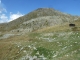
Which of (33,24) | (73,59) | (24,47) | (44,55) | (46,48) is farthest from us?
(33,24)

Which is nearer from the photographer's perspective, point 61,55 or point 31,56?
point 61,55

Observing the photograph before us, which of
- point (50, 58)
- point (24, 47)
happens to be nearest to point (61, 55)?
point (50, 58)

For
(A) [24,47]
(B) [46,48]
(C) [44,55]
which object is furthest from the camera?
(A) [24,47]

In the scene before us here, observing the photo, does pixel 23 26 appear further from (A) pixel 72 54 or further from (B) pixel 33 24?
(A) pixel 72 54

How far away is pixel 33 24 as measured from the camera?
543ft

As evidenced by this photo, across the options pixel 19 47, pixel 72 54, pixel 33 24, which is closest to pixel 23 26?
pixel 33 24

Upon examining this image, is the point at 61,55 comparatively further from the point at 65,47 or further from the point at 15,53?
the point at 15,53

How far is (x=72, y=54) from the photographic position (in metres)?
36.4

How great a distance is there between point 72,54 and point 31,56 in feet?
29.2

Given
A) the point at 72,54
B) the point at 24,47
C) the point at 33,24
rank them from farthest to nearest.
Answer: the point at 33,24
the point at 24,47
the point at 72,54

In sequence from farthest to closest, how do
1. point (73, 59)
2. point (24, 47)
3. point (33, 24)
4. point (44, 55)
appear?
point (33, 24), point (24, 47), point (44, 55), point (73, 59)

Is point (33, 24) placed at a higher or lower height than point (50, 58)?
higher

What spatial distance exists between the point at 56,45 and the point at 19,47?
8.99 m

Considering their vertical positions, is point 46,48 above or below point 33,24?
below
